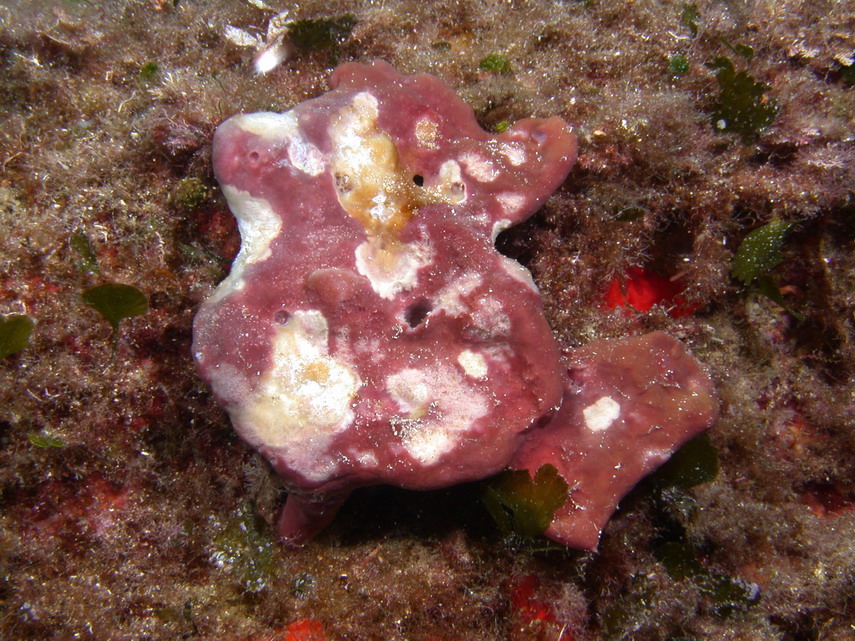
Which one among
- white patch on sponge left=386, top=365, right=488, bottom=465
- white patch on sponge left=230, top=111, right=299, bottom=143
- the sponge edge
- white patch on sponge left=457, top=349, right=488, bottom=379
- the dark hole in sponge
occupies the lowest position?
the sponge edge

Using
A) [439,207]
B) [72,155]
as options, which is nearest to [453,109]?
[439,207]

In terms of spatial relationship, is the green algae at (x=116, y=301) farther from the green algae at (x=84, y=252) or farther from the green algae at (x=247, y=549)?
the green algae at (x=247, y=549)

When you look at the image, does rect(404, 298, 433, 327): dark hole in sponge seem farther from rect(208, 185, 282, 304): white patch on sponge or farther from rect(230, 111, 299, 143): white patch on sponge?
rect(230, 111, 299, 143): white patch on sponge

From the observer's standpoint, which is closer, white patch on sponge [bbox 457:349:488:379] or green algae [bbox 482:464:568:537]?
white patch on sponge [bbox 457:349:488:379]

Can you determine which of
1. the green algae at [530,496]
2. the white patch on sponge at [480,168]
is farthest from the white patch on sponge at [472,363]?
the white patch on sponge at [480,168]

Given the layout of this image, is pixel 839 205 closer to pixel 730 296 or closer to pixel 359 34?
pixel 730 296

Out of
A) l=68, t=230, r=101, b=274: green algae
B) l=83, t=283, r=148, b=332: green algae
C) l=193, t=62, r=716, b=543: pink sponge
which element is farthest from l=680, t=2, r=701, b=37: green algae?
l=68, t=230, r=101, b=274: green algae

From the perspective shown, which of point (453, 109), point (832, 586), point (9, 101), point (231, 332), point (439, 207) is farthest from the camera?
point (832, 586)
